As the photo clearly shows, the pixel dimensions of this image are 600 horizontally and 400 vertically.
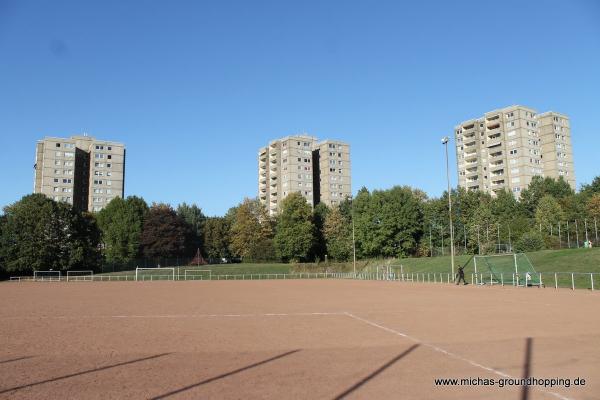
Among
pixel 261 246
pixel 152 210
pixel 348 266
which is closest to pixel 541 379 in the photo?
pixel 348 266

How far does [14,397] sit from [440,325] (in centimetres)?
1246

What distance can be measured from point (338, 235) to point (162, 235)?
3314 centimetres

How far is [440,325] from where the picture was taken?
632 inches

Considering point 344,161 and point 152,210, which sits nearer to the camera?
point 152,210

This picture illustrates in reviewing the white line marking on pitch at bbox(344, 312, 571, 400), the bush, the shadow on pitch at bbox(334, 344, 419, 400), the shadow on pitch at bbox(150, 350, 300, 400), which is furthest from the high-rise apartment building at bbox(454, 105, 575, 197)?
the shadow on pitch at bbox(150, 350, 300, 400)

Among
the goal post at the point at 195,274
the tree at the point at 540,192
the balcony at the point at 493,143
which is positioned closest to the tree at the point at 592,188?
the tree at the point at 540,192

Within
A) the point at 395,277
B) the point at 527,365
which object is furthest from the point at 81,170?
the point at 527,365

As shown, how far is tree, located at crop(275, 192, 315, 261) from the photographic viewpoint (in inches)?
3499

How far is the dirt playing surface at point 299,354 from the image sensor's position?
8047 mm

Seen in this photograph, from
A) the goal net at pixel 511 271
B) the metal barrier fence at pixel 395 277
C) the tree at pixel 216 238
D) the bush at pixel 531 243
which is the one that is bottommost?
the metal barrier fence at pixel 395 277

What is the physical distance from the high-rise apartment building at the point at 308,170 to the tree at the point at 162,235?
123 ft

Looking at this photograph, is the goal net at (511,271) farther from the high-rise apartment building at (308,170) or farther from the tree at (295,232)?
the high-rise apartment building at (308,170)

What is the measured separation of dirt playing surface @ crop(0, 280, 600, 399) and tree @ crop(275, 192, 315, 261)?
6852cm

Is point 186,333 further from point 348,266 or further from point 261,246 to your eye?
point 261,246
